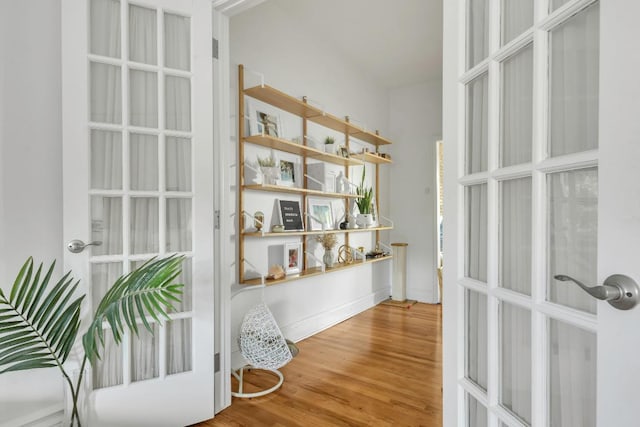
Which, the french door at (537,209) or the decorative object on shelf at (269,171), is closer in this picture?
the french door at (537,209)

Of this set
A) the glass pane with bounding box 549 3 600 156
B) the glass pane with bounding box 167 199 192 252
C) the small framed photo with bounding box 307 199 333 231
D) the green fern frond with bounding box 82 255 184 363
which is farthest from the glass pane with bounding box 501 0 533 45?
the small framed photo with bounding box 307 199 333 231

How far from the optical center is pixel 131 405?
64.9 inches

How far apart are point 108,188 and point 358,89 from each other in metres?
3.10

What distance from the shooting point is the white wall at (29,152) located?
1456 millimetres

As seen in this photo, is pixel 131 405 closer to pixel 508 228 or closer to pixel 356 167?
pixel 508 228

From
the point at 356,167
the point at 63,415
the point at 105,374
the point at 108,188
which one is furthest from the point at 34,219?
the point at 356,167

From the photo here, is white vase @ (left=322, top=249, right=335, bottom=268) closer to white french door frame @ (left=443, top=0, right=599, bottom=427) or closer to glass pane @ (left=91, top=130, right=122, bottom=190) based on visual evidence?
glass pane @ (left=91, top=130, right=122, bottom=190)

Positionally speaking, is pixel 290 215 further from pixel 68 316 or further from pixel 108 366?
pixel 68 316

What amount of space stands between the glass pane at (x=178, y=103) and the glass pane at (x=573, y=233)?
165 cm

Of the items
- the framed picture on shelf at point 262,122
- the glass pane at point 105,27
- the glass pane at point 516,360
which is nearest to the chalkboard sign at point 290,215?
the framed picture on shelf at point 262,122

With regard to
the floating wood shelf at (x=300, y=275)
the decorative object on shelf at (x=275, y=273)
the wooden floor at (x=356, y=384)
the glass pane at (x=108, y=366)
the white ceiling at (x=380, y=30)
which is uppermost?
the white ceiling at (x=380, y=30)

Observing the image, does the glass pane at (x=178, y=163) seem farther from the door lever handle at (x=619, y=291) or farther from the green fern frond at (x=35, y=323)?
the door lever handle at (x=619, y=291)

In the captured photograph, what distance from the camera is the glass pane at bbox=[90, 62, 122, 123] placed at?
1613mm

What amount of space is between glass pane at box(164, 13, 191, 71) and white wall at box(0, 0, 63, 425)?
46cm
